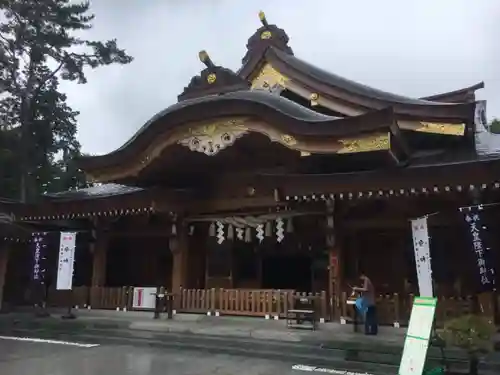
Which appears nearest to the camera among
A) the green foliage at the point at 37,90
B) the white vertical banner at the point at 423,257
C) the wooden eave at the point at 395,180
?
the wooden eave at the point at 395,180

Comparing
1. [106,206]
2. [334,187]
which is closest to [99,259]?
[106,206]

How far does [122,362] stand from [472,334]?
583 centimetres

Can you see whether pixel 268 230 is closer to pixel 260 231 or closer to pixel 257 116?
pixel 260 231

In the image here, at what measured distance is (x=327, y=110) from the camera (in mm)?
14438

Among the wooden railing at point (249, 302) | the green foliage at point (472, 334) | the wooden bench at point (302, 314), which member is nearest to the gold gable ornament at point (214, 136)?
the wooden railing at point (249, 302)

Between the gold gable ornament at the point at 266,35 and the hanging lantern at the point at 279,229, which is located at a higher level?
the gold gable ornament at the point at 266,35

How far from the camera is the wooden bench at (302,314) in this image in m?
10.8

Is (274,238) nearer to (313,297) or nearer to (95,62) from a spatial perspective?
(313,297)

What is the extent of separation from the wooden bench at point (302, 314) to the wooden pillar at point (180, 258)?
355 centimetres

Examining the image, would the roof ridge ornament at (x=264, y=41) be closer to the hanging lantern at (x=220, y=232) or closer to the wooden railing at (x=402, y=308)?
the hanging lantern at (x=220, y=232)

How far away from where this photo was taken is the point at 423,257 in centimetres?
969

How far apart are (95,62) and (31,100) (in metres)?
4.79

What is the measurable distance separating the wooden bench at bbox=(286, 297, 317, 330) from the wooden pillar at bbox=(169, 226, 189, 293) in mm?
3555

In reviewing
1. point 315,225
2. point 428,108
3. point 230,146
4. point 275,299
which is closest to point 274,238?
point 315,225
